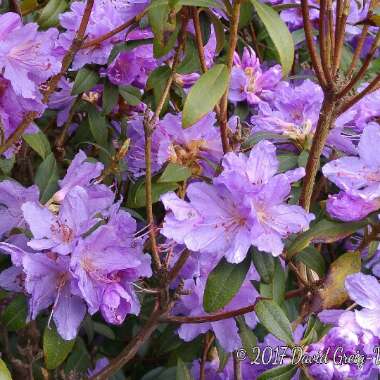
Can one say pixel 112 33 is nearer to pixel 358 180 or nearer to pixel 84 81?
pixel 84 81

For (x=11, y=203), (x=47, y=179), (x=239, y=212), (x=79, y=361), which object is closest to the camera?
(x=239, y=212)

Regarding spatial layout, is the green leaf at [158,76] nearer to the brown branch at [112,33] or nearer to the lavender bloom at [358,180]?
the brown branch at [112,33]

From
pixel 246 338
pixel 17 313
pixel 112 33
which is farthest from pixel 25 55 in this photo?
pixel 246 338

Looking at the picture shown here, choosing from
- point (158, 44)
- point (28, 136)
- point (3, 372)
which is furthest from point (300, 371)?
point (28, 136)

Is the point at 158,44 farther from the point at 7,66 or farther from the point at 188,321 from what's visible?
the point at 188,321

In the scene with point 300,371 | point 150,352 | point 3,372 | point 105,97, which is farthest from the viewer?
point 150,352

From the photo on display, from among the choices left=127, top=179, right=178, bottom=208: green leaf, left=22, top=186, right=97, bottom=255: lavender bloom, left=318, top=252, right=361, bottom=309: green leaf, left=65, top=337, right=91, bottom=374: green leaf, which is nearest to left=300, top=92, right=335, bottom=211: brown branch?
left=318, top=252, right=361, bottom=309: green leaf
